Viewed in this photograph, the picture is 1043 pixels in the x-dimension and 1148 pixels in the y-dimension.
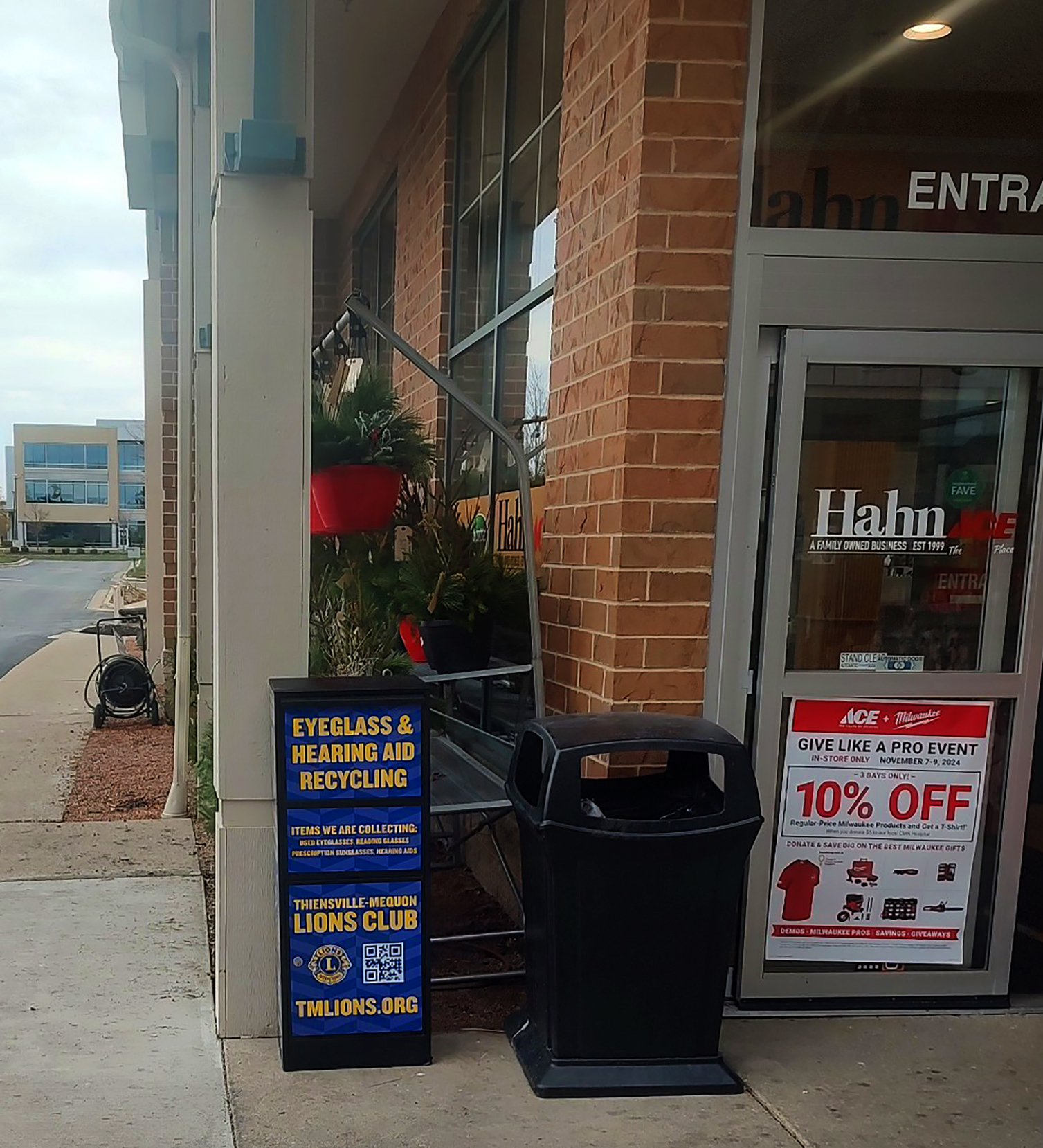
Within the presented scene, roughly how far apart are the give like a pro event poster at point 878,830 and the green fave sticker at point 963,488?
0.69 meters

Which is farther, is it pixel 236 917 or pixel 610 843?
pixel 236 917

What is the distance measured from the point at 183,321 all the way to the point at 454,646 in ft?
11.6

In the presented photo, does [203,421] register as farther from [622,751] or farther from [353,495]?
[622,751]

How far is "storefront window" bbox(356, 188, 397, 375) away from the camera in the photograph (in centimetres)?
781

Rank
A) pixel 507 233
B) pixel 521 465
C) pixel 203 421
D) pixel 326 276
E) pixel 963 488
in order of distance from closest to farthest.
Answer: pixel 963 488 < pixel 521 465 < pixel 507 233 < pixel 203 421 < pixel 326 276

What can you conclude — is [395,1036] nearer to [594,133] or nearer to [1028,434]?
[1028,434]

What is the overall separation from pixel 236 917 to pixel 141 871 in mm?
1920

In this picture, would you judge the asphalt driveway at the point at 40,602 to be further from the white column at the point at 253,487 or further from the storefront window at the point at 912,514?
Result: the storefront window at the point at 912,514

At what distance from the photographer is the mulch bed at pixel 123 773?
5906 mm

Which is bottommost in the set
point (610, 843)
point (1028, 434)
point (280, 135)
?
point (610, 843)

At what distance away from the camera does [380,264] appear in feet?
27.6

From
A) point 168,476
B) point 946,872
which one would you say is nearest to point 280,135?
point 946,872

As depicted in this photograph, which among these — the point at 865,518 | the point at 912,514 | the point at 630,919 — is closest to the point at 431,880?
the point at 630,919

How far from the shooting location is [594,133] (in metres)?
3.64
